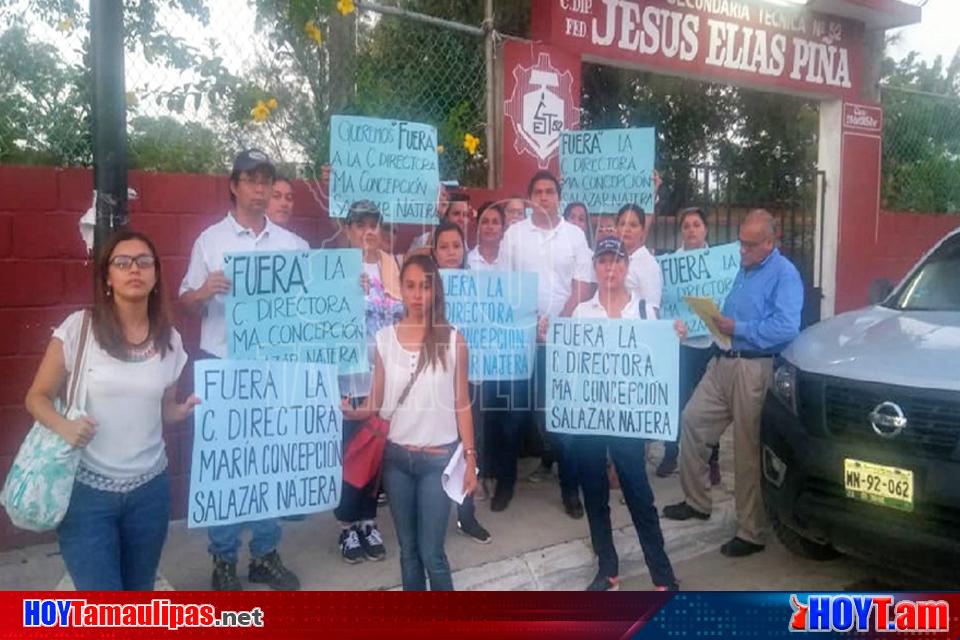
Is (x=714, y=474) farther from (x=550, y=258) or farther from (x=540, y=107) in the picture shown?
(x=540, y=107)

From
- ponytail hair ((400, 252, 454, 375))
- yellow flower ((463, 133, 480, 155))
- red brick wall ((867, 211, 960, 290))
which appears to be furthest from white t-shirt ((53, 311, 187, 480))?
red brick wall ((867, 211, 960, 290))

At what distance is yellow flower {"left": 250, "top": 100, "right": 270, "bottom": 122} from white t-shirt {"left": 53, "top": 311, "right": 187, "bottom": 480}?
215 centimetres

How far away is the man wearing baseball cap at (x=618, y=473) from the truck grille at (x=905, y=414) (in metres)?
0.83

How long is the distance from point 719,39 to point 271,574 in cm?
636

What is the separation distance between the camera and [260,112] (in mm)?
4918

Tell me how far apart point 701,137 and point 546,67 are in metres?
6.18

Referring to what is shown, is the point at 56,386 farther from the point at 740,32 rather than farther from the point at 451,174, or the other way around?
the point at 740,32

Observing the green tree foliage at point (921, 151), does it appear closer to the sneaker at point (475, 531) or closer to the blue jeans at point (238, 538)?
the sneaker at point (475, 531)

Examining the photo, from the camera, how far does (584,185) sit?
224 inches

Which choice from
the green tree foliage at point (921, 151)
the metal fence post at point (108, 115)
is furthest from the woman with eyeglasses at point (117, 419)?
the green tree foliage at point (921, 151)

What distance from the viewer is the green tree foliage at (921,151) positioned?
10.5 meters

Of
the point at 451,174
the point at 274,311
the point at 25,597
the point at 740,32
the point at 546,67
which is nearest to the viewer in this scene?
the point at 25,597

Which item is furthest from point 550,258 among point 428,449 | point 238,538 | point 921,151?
point 921,151

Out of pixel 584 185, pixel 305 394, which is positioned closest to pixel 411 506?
pixel 305 394
